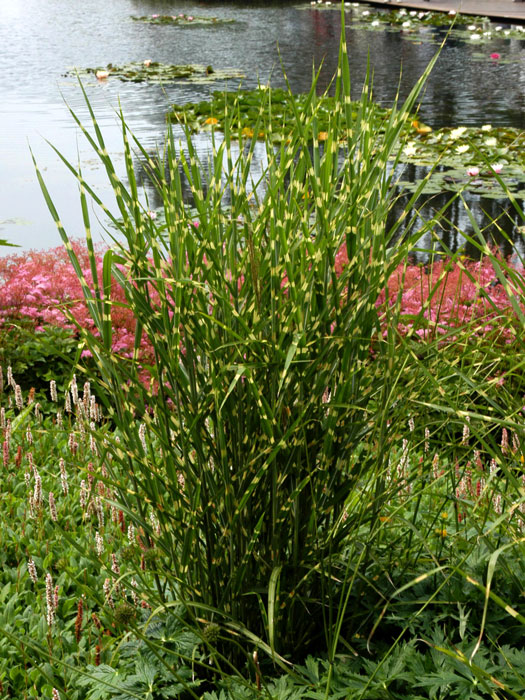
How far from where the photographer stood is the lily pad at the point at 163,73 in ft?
50.0

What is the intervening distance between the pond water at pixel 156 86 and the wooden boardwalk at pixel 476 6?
1314 mm

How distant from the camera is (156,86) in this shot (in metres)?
14.9

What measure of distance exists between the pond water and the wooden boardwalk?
4.31 ft

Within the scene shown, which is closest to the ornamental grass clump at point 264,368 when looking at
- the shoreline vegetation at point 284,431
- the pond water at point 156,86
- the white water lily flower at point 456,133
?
the shoreline vegetation at point 284,431

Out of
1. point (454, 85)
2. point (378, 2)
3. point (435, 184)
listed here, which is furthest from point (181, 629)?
point (378, 2)

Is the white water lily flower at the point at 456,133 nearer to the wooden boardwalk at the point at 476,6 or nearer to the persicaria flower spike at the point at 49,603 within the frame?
the persicaria flower spike at the point at 49,603

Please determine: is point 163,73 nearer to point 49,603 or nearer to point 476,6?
point 476,6

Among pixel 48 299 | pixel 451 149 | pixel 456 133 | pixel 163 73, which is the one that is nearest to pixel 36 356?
pixel 48 299

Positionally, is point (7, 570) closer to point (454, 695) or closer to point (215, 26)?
point (454, 695)

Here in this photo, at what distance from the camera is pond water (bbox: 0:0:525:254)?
28.5 ft

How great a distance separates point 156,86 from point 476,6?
566 inches

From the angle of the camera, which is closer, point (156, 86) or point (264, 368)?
point (264, 368)

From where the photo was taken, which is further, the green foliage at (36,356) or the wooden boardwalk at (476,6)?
the wooden boardwalk at (476,6)

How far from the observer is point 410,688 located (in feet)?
6.45
